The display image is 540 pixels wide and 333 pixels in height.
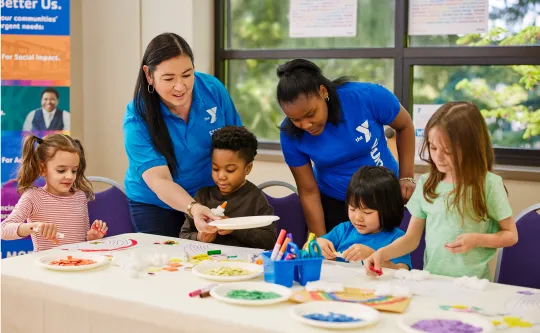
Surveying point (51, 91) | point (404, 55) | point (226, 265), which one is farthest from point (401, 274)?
point (51, 91)

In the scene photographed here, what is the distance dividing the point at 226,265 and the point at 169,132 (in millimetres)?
789

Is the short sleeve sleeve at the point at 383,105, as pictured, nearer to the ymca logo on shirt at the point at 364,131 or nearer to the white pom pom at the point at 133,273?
the ymca logo on shirt at the point at 364,131

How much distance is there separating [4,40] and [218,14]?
4.15 ft

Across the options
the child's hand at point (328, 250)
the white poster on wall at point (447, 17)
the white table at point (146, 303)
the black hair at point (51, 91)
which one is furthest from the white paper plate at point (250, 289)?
the black hair at point (51, 91)

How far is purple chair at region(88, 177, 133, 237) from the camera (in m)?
2.90

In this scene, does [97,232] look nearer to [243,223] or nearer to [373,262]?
[243,223]

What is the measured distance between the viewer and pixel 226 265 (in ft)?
6.56

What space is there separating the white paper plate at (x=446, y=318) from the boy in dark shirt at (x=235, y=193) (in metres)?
1.02

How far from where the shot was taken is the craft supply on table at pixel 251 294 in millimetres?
1660

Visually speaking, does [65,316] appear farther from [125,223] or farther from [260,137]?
[260,137]

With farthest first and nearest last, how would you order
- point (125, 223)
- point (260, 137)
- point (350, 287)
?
point (260, 137)
point (125, 223)
point (350, 287)

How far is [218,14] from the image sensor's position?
4.41 metres

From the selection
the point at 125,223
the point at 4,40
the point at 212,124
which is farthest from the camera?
the point at 4,40

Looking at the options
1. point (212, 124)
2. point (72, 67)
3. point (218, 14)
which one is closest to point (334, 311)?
point (212, 124)
